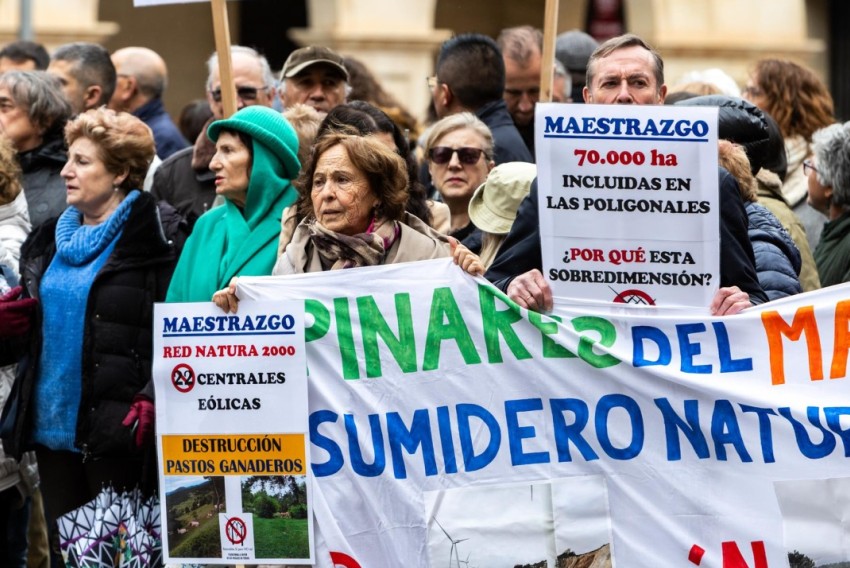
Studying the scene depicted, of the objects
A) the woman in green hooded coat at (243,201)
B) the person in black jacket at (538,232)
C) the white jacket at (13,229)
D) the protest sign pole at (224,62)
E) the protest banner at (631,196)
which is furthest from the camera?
the white jacket at (13,229)

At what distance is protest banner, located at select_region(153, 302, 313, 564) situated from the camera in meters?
5.69

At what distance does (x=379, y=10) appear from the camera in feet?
58.9

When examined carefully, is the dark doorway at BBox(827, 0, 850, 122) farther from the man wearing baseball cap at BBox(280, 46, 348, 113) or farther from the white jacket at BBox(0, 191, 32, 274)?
the white jacket at BBox(0, 191, 32, 274)

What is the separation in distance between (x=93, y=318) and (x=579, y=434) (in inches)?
78.5

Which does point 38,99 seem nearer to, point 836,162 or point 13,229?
point 13,229

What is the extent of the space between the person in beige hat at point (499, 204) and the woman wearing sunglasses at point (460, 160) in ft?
2.25

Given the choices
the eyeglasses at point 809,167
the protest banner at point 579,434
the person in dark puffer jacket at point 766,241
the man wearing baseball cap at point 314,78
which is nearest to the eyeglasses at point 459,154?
the man wearing baseball cap at point 314,78

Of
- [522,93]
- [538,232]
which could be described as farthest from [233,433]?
[522,93]

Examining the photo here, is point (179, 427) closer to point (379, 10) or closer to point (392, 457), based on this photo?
point (392, 457)

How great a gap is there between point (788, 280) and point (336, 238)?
154cm

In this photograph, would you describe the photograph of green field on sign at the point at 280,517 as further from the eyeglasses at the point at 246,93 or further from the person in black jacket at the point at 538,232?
the eyeglasses at the point at 246,93

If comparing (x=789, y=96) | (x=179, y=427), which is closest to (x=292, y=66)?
(x=789, y=96)

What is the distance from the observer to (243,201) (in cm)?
664

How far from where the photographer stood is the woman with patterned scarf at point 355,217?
5.87 meters
